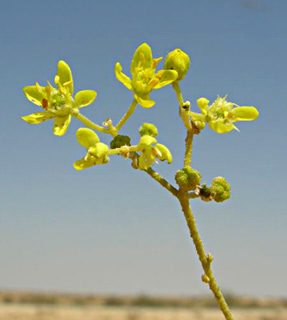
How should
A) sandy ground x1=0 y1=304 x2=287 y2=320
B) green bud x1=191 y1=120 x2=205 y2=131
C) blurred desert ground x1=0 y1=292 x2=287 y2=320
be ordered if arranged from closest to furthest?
green bud x1=191 y1=120 x2=205 y2=131 < sandy ground x1=0 y1=304 x2=287 y2=320 < blurred desert ground x1=0 y1=292 x2=287 y2=320

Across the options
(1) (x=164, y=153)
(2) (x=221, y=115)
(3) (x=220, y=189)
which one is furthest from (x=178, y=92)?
(3) (x=220, y=189)

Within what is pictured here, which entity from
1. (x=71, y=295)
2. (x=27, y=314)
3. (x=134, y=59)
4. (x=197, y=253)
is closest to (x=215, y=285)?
(x=197, y=253)

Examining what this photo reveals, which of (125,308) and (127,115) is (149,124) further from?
(125,308)

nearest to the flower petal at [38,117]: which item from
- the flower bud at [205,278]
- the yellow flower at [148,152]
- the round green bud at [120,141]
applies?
the round green bud at [120,141]

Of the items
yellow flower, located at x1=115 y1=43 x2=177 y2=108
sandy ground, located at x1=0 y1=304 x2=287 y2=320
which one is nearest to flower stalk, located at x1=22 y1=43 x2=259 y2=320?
yellow flower, located at x1=115 y1=43 x2=177 y2=108

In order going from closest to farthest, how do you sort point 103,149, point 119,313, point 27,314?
point 103,149
point 27,314
point 119,313

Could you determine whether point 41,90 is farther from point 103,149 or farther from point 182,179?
point 182,179

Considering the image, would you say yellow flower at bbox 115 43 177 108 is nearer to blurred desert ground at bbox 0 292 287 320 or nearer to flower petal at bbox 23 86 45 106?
flower petal at bbox 23 86 45 106
